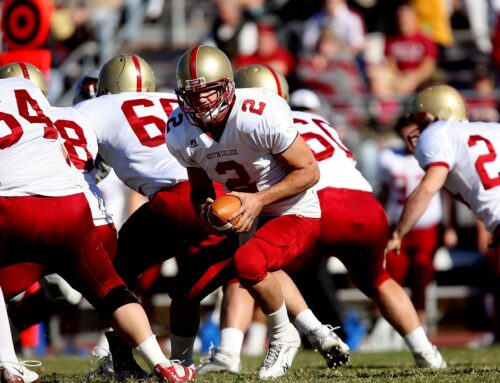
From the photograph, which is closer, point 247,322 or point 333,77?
point 247,322

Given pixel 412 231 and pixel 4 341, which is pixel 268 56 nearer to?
pixel 412 231

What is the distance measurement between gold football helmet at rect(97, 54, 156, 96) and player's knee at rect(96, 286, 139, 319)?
179 centimetres

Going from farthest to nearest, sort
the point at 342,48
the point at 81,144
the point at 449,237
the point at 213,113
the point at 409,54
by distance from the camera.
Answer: the point at 409,54
the point at 342,48
the point at 449,237
the point at 81,144
the point at 213,113

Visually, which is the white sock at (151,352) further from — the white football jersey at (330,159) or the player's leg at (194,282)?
the white football jersey at (330,159)

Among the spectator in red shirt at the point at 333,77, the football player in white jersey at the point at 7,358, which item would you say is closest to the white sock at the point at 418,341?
the football player in white jersey at the point at 7,358

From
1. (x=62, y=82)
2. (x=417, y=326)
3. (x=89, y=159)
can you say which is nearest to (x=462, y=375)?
(x=417, y=326)

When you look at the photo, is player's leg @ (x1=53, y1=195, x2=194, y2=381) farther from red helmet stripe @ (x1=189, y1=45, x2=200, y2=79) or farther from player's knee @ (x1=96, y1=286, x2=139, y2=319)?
red helmet stripe @ (x1=189, y1=45, x2=200, y2=79)

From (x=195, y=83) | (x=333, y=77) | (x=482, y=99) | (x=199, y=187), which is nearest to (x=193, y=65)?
(x=195, y=83)

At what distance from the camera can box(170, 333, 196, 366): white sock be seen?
586 cm

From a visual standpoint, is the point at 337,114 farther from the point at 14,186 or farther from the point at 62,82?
the point at 14,186

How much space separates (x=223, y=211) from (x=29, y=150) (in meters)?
0.95

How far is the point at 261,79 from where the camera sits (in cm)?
651

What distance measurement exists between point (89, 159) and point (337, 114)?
5.84 m

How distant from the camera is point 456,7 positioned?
40.6 ft
